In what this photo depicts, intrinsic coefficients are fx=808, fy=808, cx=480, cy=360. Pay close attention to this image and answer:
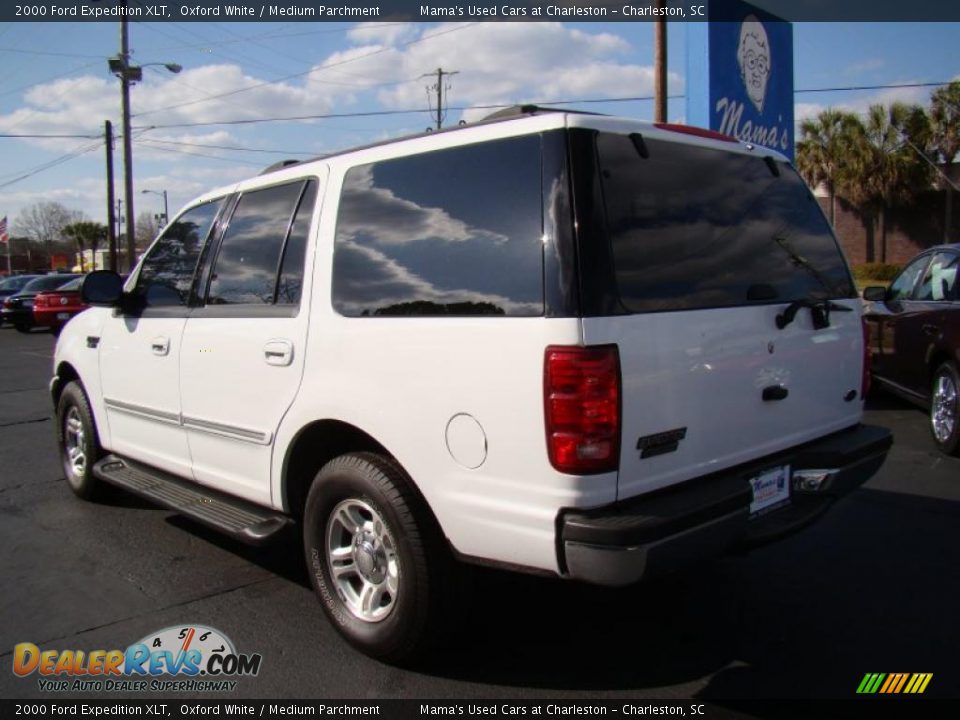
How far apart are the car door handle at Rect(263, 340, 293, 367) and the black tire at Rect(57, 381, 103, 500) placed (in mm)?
2334

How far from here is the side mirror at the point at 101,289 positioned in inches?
182

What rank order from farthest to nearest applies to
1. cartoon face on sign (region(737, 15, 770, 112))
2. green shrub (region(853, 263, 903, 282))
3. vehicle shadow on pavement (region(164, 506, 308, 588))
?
1. green shrub (region(853, 263, 903, 282))
2. cartoon face on sign (region(737, 15, 770, 112))
3. vehicle shadow on pavement (region(164, 506, 308, 588))

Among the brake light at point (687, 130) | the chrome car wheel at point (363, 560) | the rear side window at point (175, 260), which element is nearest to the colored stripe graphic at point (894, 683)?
the chrome car wheel at point (363, 560)

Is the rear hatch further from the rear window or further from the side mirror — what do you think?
the side mirror

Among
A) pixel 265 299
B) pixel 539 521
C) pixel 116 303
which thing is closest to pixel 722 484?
pixel 539 521

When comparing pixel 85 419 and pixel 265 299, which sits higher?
pixel 265 299

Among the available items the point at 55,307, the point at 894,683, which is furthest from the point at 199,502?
the point at 55,307

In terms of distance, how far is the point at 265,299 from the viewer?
3.76m

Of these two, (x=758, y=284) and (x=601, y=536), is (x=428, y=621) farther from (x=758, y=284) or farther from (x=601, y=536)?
(x=758, y=284)

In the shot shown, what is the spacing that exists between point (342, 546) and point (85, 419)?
2.79 m

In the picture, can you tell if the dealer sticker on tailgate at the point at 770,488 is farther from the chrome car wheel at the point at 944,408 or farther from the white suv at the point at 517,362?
the chrome car wheel at the point at 944,408

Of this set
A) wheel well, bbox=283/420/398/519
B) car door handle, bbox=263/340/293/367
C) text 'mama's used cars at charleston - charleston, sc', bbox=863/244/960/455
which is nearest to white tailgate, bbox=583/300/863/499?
wheel well, bbox=283/420/398/519

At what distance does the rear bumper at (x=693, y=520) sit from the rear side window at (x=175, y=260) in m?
2.70

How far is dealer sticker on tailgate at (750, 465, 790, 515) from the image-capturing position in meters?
3.17
